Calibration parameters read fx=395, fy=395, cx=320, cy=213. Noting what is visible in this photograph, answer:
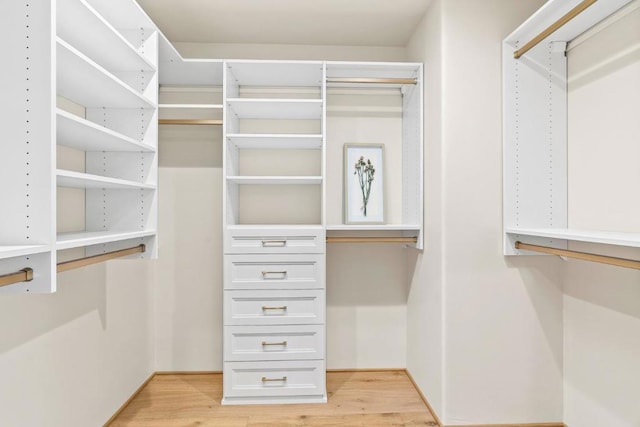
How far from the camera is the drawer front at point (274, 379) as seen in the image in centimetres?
244

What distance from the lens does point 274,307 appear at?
245 cm

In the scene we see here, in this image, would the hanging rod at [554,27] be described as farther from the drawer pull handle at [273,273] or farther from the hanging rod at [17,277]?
the hanging rod at [17,277]

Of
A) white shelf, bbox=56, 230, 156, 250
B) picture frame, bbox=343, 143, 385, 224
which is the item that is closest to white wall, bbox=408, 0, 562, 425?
picture frame, bbox=343, 143, 385, 224

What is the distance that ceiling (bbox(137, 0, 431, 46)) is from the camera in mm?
2348

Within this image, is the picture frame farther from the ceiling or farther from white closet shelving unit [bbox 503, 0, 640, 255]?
white closet shelving unit [bbox 503, 0, 640, 255]

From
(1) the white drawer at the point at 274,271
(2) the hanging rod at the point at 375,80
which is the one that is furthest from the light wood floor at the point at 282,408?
(2) the hanging rod at the point at 375,80

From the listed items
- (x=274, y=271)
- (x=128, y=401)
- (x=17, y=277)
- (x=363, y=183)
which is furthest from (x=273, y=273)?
(x=17, y=277)

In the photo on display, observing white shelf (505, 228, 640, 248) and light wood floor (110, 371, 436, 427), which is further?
light wood floor (110, 371, 436, 427)

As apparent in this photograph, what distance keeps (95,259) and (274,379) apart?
51.7 inches

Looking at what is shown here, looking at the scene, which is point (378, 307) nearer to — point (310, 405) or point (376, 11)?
point (310, 405)

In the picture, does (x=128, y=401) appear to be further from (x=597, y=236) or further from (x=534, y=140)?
(x=534, y=140)

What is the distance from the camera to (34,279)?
1219 millimetres

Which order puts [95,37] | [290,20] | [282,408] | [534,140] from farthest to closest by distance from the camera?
[290,20]
[282,408]
[534,140]
[95,37]

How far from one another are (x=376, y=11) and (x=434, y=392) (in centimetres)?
231
